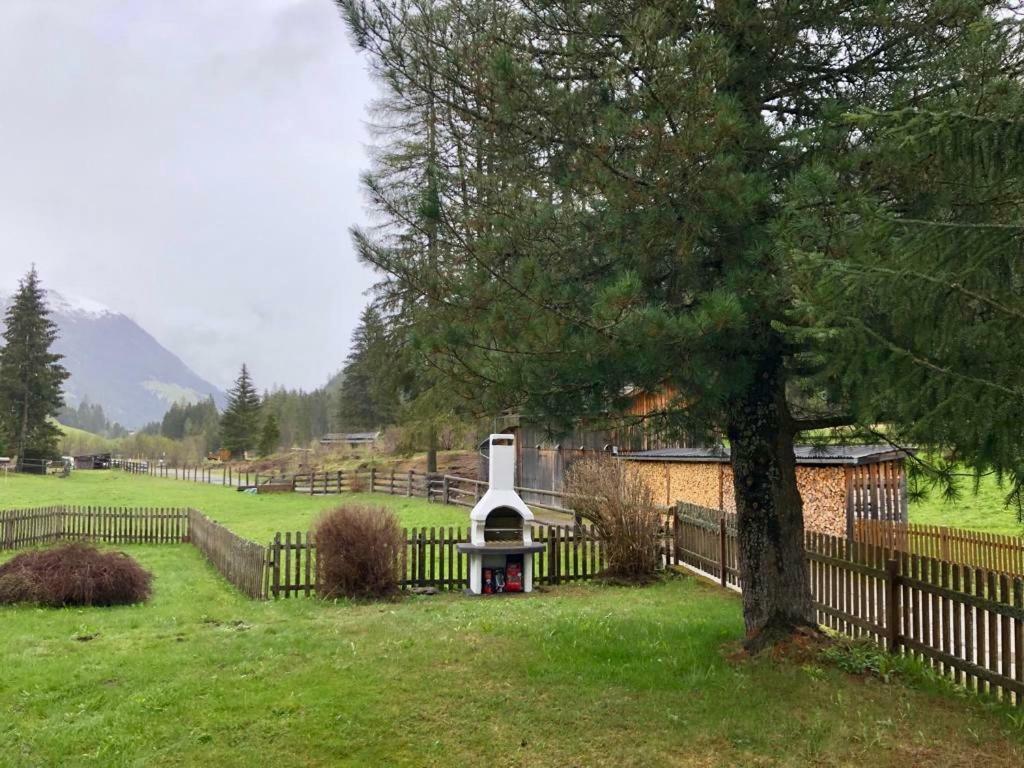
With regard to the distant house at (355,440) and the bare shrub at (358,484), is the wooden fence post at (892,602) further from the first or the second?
the distant house at (355,440)

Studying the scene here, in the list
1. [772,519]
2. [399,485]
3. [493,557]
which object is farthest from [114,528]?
[772,519]

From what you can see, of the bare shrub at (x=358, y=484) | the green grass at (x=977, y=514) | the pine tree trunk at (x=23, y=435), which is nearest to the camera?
the green grass at (x=977, y=514)

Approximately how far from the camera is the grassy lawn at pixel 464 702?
4664 millimetres

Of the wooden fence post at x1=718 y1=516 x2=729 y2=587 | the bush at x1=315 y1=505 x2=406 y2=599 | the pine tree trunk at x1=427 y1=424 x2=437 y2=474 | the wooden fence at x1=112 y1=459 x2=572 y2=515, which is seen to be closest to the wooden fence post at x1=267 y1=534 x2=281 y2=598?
the bush at x1=315 y1=505 x2=406 y2=599

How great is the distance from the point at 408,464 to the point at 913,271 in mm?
38479

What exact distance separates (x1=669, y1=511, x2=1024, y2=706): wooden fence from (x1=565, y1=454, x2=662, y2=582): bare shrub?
3.96 metres

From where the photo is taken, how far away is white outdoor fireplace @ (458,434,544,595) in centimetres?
1120

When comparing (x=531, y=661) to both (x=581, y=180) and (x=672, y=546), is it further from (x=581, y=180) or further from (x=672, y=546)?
(x=672, y=546)

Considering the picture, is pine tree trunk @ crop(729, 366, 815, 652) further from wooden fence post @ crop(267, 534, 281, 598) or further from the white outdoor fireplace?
wooden fence post @ crop(267, 534, 281, 598)

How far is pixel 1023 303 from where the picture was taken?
3.42 m

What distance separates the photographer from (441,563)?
11.6 m

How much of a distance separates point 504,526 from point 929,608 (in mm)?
6395

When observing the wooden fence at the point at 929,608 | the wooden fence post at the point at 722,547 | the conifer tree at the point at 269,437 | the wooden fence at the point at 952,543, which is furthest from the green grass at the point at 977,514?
the conifer tree at the point at 269,437

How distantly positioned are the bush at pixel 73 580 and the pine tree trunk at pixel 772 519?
8.89 m
